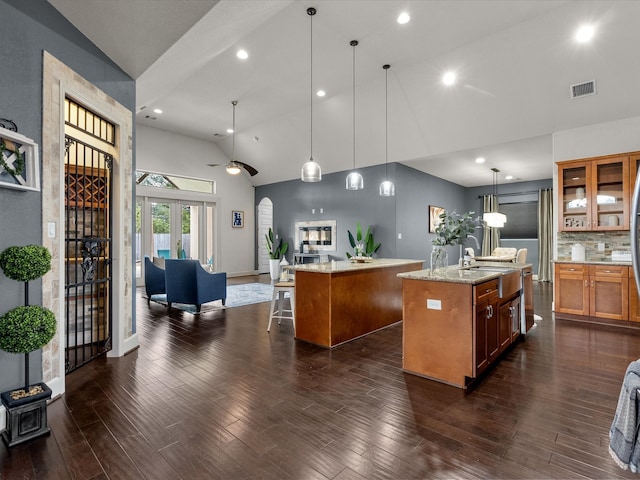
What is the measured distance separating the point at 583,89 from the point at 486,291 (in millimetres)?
3788

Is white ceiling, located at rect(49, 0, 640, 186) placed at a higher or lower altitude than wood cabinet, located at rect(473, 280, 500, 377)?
higher

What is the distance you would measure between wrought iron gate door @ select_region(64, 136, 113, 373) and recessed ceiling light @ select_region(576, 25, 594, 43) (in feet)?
18.2

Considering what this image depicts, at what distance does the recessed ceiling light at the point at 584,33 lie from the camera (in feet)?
12.9

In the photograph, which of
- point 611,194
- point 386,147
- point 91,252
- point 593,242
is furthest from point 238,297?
point 611,194

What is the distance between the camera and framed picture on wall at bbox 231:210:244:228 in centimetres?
1019

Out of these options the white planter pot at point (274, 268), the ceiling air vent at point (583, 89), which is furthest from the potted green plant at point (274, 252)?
the ceiling air vent at point (583, 89)

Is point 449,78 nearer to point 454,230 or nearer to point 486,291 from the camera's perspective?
point 454,230

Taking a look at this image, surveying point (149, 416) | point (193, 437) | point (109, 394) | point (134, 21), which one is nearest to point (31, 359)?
point (109, 394)

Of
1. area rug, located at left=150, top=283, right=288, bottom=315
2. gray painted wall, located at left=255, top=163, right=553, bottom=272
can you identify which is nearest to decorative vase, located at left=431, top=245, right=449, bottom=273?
area rug, located at left=150, top=283, right=288, bottom=315

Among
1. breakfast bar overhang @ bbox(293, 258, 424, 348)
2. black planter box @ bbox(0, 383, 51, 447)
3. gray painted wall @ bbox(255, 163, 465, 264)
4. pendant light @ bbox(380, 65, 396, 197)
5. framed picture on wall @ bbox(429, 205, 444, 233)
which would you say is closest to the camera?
black planter box @ bbox(0, 383, 51, 447)

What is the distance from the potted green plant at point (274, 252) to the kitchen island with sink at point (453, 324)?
268 inches

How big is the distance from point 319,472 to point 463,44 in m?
5.30

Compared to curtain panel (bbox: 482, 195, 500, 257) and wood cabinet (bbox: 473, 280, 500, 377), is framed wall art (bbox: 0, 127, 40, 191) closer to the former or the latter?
wood cabinet (bbox: 473, 280, 500, 377)

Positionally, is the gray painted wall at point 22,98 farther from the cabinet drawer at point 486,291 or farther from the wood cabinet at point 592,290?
the wood cabinet at point 592,290
